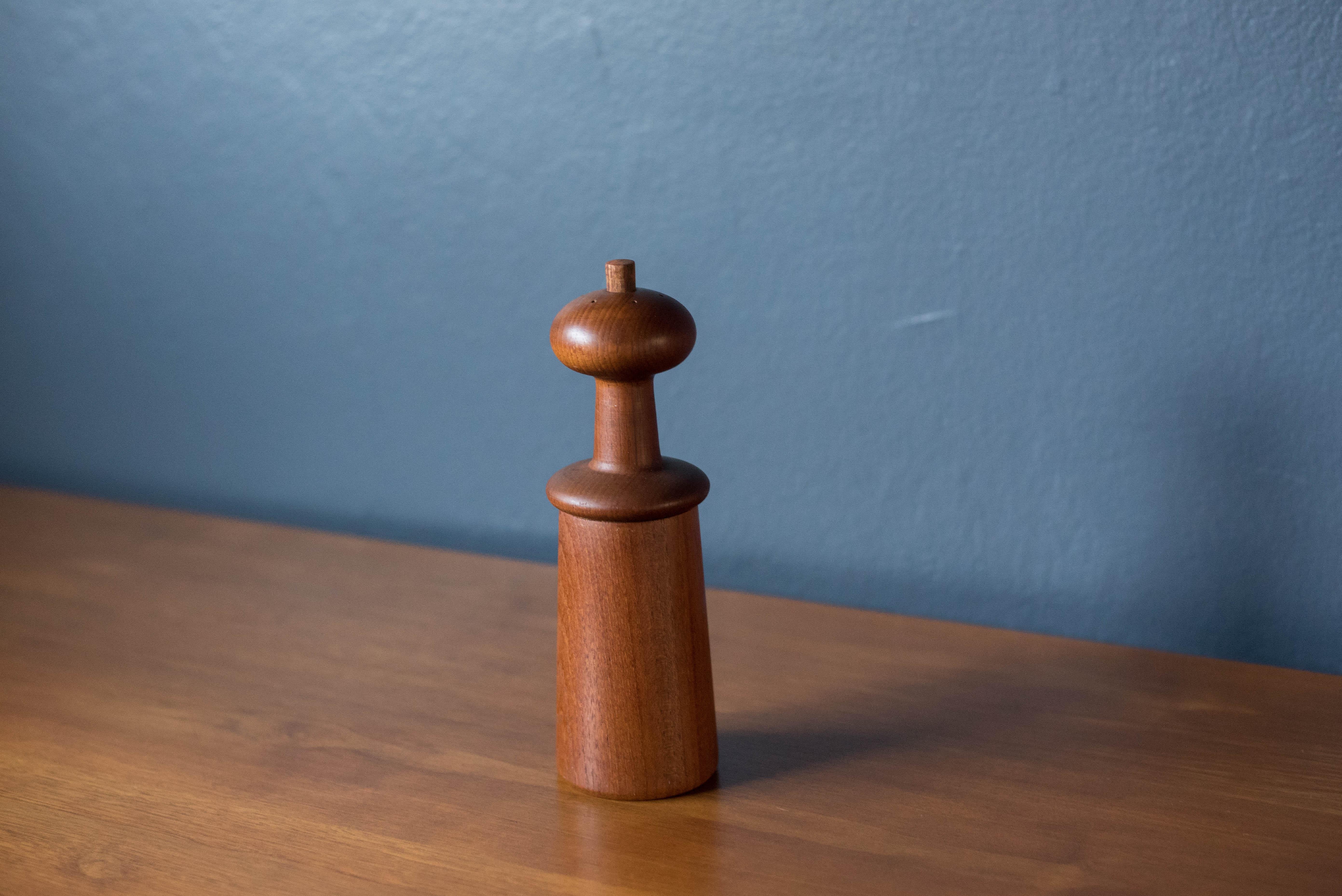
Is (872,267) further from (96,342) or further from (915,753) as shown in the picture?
(96,342)

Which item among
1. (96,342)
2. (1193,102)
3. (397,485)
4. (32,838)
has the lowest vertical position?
(32,838)

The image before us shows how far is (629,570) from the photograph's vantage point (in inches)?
24.7

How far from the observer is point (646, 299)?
0.62 m

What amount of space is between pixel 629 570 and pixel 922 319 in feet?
1.15

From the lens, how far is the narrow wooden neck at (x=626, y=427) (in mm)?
633

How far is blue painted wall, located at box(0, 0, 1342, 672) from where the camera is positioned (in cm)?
78

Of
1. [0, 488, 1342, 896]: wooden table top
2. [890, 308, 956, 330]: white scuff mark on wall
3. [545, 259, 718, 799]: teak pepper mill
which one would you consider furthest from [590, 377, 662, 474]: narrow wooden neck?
[890, 308, 956, 330]: white scuff mark on wall

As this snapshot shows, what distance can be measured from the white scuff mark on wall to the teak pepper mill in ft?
0.93

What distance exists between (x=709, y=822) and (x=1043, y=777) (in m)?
0.19

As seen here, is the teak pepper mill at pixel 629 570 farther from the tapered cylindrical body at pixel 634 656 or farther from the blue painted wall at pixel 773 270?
the blue painted wall at pixel 773 270

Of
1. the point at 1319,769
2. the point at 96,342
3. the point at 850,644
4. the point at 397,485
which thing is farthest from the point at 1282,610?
the point at 96,342

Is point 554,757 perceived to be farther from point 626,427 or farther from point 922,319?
point 922,319

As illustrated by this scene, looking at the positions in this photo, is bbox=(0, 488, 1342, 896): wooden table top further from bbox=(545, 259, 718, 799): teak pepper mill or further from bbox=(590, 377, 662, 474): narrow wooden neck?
bbox=(590, 377, 662, 474): narrow wooden neck


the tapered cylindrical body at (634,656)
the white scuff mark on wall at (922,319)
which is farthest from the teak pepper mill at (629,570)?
the white scuff mark on wall at (922,319)
